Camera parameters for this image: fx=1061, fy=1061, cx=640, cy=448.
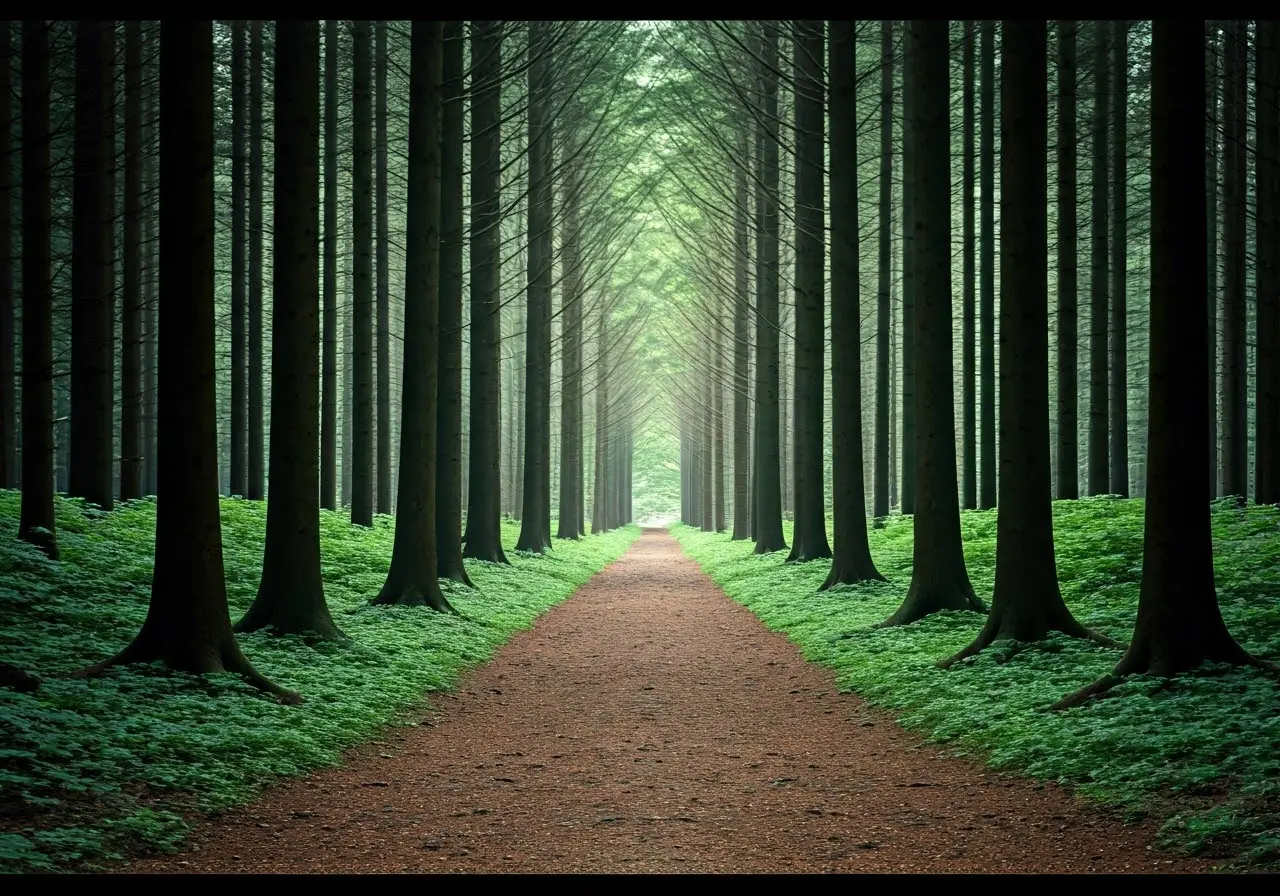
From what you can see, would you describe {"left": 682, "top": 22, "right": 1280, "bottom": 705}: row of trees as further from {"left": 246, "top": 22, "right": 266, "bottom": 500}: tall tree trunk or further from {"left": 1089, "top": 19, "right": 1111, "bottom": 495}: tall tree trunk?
{"left": 246, "top": 22, "right": 266, "bottom": 500}: tall tree trunk

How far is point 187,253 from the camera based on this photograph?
26.9 feet

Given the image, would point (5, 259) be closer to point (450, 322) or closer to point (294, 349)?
point (450, 322)

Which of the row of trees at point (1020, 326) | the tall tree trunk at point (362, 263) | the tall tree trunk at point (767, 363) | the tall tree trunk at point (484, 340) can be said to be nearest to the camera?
the row of trees at point (1020, 326)

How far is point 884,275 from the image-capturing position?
70.0 feet

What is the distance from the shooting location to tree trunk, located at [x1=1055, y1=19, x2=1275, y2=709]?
24.0 feet

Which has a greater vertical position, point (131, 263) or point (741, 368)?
point (131, 263)

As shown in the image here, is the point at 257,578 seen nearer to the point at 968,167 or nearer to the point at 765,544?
the point at 765,544

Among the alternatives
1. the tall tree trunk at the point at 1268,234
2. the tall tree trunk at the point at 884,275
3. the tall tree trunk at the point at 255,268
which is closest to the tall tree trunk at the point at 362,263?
the tall tree trunk at the point at 255,268

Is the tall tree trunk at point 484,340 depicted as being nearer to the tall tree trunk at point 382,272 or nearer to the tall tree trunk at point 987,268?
the tall tree trunk at point 382,272

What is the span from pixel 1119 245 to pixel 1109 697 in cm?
1626

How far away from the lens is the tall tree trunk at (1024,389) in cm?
954

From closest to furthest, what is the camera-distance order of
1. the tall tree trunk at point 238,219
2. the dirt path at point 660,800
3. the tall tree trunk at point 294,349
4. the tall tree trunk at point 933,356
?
the dirt path at point 660,800, the tall tree trunk at point 294,349, the tall tree trunk at point 933,356, the tall tree trunk at point 238,219

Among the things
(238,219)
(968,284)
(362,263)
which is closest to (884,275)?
(968,284)

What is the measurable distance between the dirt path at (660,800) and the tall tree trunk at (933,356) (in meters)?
2.57
